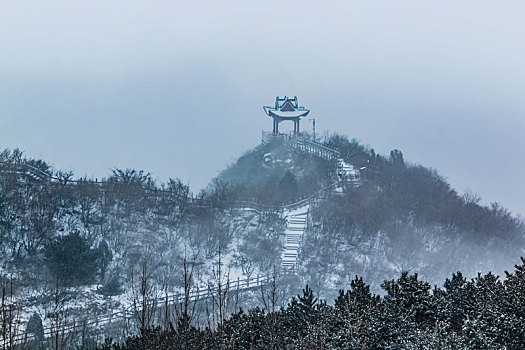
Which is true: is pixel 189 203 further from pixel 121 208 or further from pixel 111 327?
pixel 111 327

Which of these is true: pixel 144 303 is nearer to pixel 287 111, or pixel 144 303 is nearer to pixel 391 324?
pixel 391 324

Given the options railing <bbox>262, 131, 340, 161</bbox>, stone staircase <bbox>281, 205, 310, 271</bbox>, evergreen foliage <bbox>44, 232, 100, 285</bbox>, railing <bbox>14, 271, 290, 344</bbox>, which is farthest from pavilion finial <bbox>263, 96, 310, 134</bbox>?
evergreen foliage <bbox>44, 232, 100, 285</bbox>

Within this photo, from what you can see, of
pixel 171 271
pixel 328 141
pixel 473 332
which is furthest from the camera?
pixel 328 141

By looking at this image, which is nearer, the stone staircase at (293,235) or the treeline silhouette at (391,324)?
the treeline silhouette at (391,324)

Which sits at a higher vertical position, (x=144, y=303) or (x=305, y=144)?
(x=305, y=144)

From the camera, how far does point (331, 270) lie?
100ft

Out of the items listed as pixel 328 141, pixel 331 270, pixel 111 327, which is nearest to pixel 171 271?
pixel 111 327

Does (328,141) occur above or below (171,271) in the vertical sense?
above

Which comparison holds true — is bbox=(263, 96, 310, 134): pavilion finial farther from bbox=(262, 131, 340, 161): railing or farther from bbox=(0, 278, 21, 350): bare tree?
bbox=(0, 278, 21, 350): bare tree

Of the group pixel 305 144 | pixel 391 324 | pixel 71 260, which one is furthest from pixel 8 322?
pixel 305 144

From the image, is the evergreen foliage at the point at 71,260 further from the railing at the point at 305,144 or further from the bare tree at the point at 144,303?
the railing at the point at 305,144

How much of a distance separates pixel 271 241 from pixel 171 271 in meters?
5.18

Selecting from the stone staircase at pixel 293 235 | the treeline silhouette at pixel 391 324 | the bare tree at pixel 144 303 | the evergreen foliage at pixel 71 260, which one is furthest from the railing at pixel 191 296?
the treeline silhouette at pixel 391 324

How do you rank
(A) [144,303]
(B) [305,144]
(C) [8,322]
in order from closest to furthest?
(C) [8,322] → (A) [144,303] → (B) [305,144]
